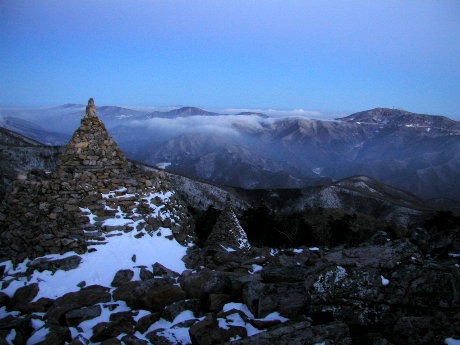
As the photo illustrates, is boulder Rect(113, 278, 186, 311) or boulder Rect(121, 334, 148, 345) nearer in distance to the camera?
boulder Rect(121, 334, 148, 345)

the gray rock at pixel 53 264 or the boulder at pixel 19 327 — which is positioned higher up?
the gray rock at pixel 53 264

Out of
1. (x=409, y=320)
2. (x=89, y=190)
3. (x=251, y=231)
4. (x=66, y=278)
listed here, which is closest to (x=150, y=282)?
(x=66, y=278)

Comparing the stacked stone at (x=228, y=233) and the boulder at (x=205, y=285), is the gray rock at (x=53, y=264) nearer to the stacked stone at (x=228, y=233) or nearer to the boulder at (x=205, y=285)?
the boulder at (x=205, y=285)

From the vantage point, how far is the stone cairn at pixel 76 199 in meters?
10.8

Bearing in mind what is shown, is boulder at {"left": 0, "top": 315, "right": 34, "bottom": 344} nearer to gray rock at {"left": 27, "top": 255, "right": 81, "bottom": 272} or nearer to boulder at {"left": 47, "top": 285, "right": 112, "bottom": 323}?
boulder at {"left": 47, "top": 285, "right": 112, "bottom": 323}

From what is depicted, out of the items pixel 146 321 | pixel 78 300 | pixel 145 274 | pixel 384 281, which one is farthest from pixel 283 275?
pixel 78 300

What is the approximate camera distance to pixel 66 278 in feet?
31.7

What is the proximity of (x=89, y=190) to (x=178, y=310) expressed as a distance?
644 centimetres

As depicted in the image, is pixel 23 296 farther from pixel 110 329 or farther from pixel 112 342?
pixel 112 342

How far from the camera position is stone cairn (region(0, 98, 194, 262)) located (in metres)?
10.8

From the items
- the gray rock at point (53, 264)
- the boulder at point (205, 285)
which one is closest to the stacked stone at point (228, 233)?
the gray rock at point (53, 264)

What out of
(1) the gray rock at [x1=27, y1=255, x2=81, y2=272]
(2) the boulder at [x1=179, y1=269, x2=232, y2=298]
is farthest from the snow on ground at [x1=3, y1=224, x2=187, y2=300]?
(2) the boulder at [x1=179, y1=269, x2=232, y2=298]

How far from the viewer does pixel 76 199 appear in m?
11.8

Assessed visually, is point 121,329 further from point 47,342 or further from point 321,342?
point 321,342
